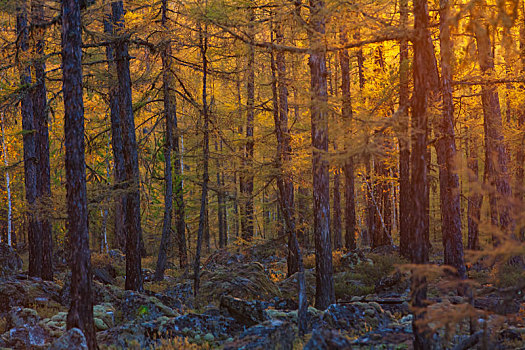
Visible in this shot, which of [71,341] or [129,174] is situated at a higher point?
[129,174]

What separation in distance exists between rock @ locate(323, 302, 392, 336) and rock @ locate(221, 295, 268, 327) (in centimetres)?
162

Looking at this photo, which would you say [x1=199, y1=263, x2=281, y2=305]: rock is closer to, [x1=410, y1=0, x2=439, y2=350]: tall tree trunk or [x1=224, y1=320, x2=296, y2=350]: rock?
[x1=224, y1=320, x2=296, y2=350]: rock

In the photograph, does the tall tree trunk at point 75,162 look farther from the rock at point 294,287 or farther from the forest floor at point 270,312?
the rock at point 294,287

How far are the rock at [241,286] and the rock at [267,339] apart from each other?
20.5 ft

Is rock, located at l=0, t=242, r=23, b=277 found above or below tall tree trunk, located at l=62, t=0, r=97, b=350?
below

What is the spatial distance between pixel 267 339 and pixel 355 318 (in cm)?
290

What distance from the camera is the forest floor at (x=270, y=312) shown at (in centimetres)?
551

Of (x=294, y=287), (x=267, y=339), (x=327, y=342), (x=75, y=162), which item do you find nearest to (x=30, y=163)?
(x=75, y=162)

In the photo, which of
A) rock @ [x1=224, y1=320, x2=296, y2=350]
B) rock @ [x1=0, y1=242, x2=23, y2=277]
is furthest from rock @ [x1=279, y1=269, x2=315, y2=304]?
rock @ [x1=0, y1=242, x2=23, y2=277]

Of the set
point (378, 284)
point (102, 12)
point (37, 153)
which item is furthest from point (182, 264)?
point (102, 12)

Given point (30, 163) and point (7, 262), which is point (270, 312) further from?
point (7, 262)

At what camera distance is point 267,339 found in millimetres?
6602

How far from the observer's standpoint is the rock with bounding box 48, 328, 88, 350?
665 cm

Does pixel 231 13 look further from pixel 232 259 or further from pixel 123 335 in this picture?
pixel 232 259
